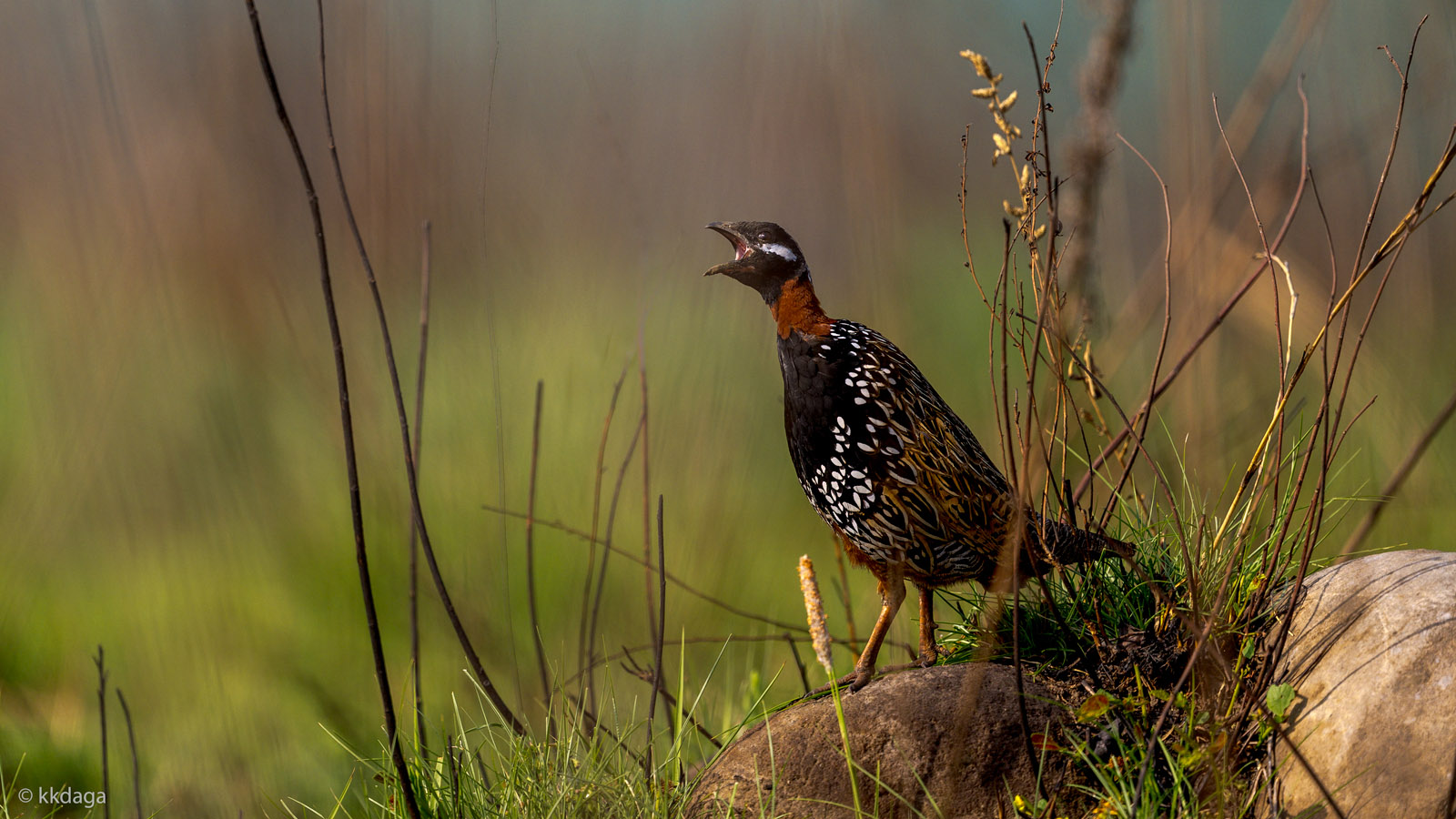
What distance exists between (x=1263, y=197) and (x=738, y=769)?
1.47 meters

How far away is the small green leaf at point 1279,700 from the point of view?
168cm

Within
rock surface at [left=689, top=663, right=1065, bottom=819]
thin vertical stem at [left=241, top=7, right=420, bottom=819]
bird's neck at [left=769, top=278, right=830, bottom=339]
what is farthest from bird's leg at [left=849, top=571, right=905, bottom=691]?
thin vertical stem at [left=241, top=7, right=420, bottom=819]

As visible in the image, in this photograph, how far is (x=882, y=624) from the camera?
2.06 metres

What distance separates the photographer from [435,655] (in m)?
3.35

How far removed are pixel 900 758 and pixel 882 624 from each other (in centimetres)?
31

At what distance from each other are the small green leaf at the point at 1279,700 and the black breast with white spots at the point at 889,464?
539 mm

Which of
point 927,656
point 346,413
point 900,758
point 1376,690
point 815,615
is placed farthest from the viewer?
point 927,656

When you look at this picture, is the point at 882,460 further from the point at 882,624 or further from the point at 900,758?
the point at 900,758

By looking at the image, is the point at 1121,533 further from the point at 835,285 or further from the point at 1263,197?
the point at 835,285

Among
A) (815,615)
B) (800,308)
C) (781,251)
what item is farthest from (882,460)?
(815,615)

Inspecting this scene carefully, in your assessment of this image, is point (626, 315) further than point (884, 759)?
Yes

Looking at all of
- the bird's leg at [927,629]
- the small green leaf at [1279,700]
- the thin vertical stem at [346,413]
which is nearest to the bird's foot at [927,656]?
the bird's leg at [927,629]

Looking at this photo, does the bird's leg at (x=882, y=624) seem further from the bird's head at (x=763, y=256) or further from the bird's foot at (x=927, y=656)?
the bird's head at (x=763, y=256)

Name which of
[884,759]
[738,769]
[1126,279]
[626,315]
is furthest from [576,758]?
[1126,279]
